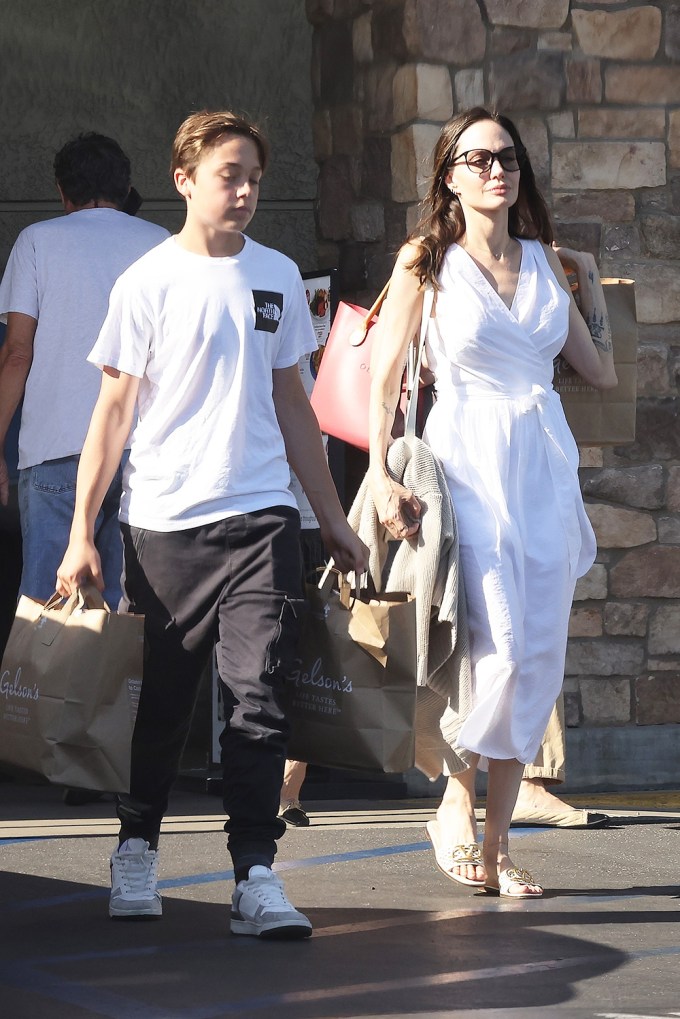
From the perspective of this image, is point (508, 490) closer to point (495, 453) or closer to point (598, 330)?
point (495, 453)

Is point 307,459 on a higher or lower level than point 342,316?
lower

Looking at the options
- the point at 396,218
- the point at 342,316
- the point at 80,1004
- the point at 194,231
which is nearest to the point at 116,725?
the point at 80,1004

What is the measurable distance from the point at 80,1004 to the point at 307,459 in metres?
1.47

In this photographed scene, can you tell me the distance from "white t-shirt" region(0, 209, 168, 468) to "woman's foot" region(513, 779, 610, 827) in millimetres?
1769

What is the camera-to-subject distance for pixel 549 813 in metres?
6.08

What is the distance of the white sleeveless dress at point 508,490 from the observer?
15.7ft

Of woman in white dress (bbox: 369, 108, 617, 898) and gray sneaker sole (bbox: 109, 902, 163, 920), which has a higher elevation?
woman in white dress (bbox: 369, 108, 617, 898)

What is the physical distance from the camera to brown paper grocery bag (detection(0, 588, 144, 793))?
4242 millimetres

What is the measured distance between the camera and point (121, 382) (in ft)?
14.5

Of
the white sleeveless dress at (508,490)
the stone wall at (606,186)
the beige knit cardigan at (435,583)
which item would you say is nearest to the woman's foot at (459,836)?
the beige knit cardigan at (435,583)

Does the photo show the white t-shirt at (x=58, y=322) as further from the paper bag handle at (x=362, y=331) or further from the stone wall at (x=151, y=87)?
the stone wall at (x=151, y=87)

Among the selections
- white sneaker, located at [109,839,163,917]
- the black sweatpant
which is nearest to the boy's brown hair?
the black sweatpant

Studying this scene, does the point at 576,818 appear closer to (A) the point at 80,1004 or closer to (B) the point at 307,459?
(B) the point at 307,459

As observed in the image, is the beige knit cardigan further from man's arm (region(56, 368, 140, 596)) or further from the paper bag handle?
man's arm (region(56, 368, 140, 596))
